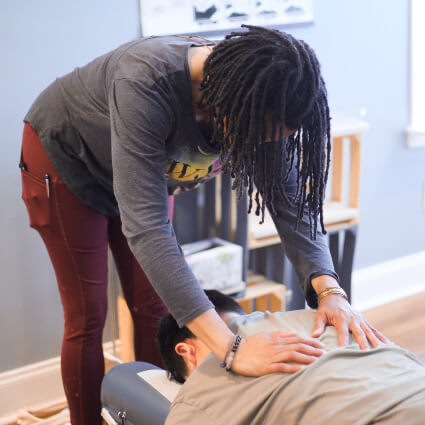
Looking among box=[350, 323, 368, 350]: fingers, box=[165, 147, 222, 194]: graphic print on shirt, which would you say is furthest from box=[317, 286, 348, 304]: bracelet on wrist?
box=[165, 147, 222, 194]: graphic print on shirt

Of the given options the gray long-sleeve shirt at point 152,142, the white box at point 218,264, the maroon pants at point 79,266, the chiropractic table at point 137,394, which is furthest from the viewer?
the white box at point 218,264

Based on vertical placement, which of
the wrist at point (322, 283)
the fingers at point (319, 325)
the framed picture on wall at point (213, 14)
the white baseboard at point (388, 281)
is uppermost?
the framed picture on wall at point (213, 14)

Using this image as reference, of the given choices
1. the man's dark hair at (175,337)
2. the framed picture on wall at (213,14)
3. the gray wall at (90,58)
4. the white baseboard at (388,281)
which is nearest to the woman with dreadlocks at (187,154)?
the man's dark hair at (175,337)

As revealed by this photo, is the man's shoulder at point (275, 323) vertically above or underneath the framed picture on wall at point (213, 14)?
underneath

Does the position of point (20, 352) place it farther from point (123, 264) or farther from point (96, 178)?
point (96, 178)

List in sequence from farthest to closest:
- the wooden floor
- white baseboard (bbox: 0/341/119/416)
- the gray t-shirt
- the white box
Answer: the wooden floor < white baseboard (bbox: 0/341/119/416) < the white box < the gray t-shirt

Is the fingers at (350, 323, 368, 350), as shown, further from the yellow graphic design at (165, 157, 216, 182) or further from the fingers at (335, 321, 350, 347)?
the yellow graphic design at (165, 157, 216, 182)

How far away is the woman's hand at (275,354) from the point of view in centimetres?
100

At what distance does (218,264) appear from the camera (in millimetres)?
1892

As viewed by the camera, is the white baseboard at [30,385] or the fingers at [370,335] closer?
the fingers at [370,335]

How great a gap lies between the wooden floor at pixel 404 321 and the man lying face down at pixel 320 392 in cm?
136

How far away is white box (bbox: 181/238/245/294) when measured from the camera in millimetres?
1867

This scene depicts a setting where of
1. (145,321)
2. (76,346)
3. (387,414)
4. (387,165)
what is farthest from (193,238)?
(387,414)

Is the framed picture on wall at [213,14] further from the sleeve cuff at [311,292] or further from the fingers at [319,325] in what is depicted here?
the fingers at [319,325]
